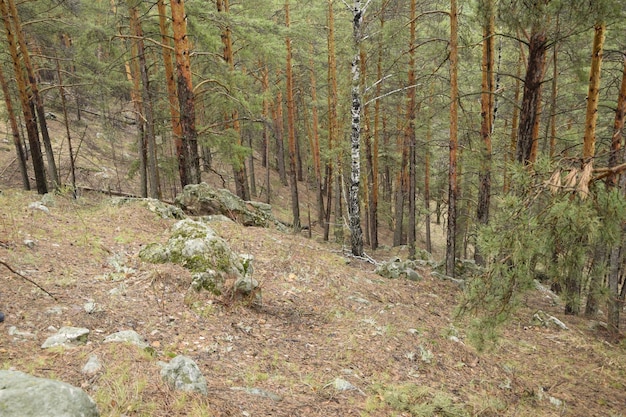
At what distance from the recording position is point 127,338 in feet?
14.4

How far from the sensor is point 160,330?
494cm

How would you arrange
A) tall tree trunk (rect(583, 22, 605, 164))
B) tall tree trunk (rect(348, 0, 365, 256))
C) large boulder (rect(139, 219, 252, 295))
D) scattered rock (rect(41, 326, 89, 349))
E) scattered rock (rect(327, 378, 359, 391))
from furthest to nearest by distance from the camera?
tall tree trunk (rect(348, 0, 365, 256)) → tall tree trunk (rect(583, 22, 605, 164)) → large boulder (rect(139, 219, 252, 295)) → scattered rock (rect(327, 378, 359, 391)) → scattered rock (rect(41, 326, 89, 349))

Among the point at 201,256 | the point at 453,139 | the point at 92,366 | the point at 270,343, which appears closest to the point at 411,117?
the point at 453,139

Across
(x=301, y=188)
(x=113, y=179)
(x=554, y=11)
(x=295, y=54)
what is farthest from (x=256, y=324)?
(x=301, y=188)

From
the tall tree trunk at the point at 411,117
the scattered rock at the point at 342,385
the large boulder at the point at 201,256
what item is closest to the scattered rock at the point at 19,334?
the large boulder at the point at 201,256

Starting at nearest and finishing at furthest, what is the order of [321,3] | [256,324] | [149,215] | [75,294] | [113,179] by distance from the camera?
[75,294] < [256,324] < [149,215] < [321,3] < [113,179]

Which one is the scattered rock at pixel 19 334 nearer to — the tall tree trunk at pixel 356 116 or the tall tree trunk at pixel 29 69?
the tall tree trunk at pixel 29 69

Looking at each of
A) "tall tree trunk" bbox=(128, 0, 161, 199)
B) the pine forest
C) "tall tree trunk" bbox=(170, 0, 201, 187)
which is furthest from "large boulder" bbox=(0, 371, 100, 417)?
"tall tree trunk" bbox=(128, 0, 161, 199)

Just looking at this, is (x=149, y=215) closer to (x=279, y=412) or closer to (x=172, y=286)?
(x=172, y=286)

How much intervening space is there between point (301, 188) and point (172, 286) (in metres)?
25.4

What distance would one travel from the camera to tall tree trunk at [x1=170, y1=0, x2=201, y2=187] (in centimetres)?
924

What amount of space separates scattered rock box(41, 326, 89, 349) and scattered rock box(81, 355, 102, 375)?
0.46 m

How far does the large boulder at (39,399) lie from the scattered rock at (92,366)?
3.23 feet

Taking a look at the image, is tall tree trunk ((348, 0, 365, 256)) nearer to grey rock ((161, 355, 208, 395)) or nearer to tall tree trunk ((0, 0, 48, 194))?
grey rock ((161, 355, 208, 395))
